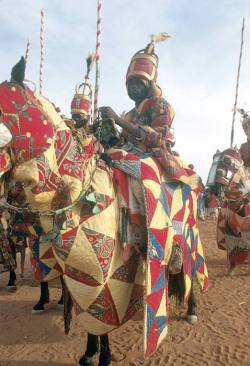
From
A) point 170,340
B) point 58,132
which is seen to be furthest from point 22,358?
point 58,132

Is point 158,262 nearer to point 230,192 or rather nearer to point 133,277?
point 133,277

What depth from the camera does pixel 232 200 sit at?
698 centimetres

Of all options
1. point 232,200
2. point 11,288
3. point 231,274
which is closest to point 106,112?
point 232,200

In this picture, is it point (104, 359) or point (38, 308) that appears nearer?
point (104, 359)

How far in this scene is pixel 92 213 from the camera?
10.2ft

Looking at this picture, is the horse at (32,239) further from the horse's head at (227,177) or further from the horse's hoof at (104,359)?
the horse's head at (227,177)

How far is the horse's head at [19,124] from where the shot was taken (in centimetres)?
252

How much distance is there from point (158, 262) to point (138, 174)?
804 mm

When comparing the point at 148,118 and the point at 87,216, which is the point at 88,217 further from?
the point at 148,118

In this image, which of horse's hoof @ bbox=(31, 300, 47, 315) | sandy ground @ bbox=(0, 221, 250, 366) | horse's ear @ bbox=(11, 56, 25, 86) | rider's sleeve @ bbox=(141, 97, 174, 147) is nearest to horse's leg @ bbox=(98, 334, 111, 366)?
sandy ground @ bbox=(0, 221, 250, 366)

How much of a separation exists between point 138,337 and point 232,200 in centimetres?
325

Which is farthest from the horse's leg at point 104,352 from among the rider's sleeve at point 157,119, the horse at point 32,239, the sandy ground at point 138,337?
the rider's sleeve at point 157,119

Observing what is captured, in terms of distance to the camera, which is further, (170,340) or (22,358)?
(170,340)

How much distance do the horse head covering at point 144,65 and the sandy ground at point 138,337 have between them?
3.17 m
